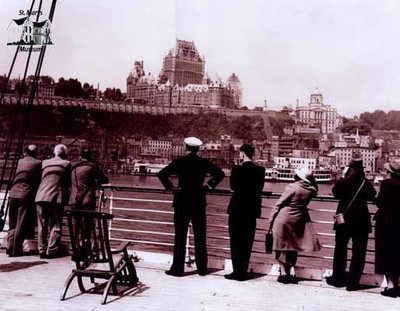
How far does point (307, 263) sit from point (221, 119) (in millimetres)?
20382

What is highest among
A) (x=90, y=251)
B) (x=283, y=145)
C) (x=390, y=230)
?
(x=283, y=145)

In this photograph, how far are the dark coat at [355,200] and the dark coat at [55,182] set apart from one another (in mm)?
2417

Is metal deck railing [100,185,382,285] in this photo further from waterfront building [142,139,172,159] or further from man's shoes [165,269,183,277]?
waterfront building [142,139,172,159]

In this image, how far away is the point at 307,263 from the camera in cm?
1833

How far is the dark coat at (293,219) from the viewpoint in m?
4.34

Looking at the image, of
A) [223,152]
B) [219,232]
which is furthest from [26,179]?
[223,152]

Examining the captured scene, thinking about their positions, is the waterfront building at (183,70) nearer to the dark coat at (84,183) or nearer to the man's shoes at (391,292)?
the dark coat at (84,183)

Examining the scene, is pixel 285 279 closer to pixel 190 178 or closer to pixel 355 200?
pixel 355 200

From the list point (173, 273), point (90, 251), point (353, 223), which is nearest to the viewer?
point (90, 251)

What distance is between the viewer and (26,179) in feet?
16.8

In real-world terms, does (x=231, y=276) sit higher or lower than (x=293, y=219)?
lower

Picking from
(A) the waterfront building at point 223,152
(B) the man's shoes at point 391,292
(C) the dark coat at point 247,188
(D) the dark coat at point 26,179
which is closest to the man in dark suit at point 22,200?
(D) the dark coat at point 26,179

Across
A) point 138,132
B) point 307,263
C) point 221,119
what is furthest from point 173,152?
point 307,263

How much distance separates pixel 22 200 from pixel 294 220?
8.32 ft
